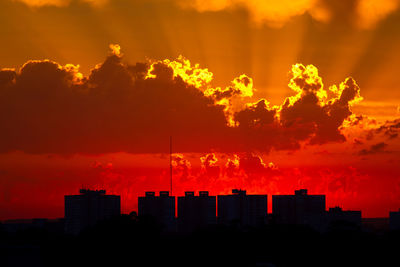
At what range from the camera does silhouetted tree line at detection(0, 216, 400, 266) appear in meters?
93.4

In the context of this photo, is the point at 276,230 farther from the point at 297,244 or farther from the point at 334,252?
the point at 334,252

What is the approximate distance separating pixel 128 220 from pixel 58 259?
21.9 m

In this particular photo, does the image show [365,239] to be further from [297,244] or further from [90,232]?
[90,232]

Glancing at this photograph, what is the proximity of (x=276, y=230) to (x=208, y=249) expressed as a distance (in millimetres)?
22535

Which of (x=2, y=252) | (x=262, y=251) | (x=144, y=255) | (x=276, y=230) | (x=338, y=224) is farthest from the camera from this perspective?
(x=338, y=224)

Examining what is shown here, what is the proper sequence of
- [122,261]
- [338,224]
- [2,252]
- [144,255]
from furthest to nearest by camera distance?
[338,224] < [144,255] < [122,261] < [2,252]

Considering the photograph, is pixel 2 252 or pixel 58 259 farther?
pixel 58 259

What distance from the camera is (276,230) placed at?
124625 millimetres

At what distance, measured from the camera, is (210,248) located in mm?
107000

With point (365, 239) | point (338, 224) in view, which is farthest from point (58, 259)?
point (338, 224)

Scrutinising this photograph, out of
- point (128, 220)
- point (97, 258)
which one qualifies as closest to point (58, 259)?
point (97, 258)

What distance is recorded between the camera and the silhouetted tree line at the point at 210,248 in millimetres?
93438

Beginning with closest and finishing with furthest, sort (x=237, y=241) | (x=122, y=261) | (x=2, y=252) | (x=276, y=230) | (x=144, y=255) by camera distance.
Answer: (x=2, y=252), (x=122, y=261), (x=144, y=255), (x=237, y=241), (x=276, y=230)

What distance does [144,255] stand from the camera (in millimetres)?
96875
